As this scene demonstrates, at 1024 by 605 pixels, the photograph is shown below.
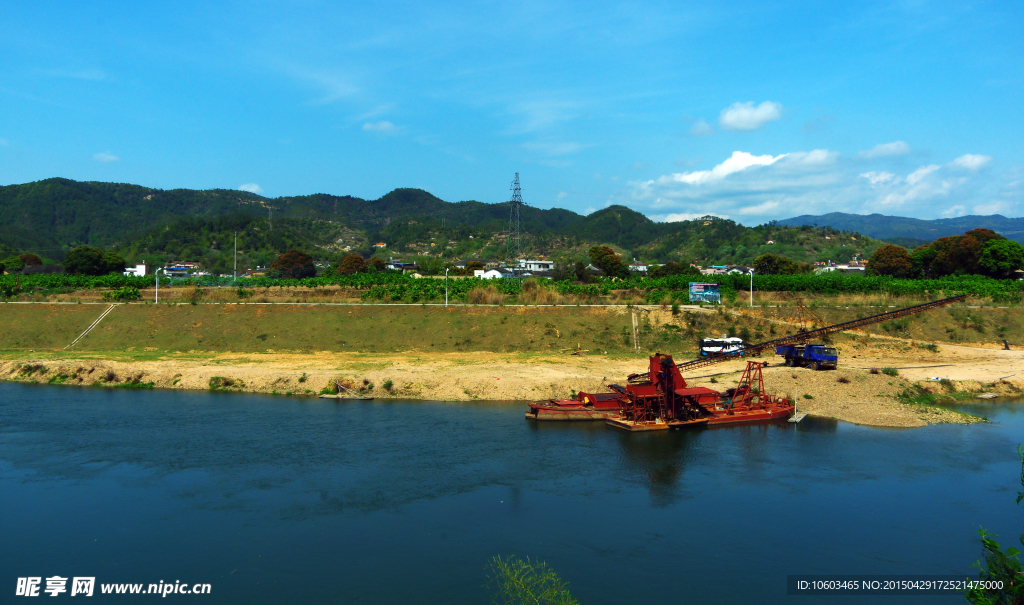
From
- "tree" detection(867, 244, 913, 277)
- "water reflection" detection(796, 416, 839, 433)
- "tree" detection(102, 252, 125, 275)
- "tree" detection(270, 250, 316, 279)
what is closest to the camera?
"water reflection" detection(796, 416, 839, 433)

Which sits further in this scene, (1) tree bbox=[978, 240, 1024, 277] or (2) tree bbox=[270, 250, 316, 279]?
(2) tree bbox=[270, 250, 316, 279]

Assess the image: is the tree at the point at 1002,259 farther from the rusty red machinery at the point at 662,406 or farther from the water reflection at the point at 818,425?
the rusty red machinery at the point at 662,406

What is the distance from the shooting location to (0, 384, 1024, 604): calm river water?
60.6 feet

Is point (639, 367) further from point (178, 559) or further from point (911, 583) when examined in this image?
point (178, 559)

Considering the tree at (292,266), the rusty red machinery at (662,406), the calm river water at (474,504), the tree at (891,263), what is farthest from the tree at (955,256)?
the tree at (292,266)

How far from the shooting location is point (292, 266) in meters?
135

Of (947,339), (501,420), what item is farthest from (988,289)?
(501,420)

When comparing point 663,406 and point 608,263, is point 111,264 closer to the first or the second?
point 608,263

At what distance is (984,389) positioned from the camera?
42.3m

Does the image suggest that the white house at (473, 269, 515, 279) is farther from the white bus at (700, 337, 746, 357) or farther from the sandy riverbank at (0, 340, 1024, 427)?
the white bus at (700, 337, 746, 357)

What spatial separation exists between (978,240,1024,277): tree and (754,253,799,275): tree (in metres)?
26.9

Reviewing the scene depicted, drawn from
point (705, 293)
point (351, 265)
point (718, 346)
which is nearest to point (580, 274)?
point (705, 293)

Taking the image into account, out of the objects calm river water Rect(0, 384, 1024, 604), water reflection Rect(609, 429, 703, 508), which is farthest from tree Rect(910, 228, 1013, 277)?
water reflection Rect(609, 429, 703, 508)

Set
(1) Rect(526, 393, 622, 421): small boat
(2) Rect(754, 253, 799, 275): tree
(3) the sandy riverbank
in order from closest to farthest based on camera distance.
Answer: (1) Rect(526, 393, 622, 421): small boat
(3) the sandy riverbank
(2) Rect(754, 253, 799, 275): tree
